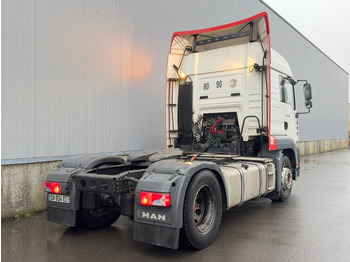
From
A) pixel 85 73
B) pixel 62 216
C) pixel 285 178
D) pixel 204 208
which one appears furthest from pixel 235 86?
pixel 62 216

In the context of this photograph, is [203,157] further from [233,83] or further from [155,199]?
[155,199]

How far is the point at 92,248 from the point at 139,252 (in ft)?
2.17

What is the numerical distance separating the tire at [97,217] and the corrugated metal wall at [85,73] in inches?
72.4

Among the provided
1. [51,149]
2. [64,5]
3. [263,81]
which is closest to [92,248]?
[51,149]

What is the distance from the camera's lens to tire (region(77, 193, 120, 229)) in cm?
486

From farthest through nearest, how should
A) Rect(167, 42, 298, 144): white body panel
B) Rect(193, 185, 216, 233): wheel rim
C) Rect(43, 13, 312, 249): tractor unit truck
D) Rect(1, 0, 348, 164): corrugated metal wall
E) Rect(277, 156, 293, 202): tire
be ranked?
Rect(277, 156, 293, 202): tire, Rect(167, 42, 298, 144): white body panel, Rect(1, 0, 348, 164): corrugated metal wall, Rect(193, 185, 216, 233): wheel rim, Rect(43, 13, 312, 249): tractor unit truck

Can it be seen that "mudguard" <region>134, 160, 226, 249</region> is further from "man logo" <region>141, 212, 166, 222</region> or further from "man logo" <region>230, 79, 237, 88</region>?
"man logo" <region>230, 79, 237, 88</region>

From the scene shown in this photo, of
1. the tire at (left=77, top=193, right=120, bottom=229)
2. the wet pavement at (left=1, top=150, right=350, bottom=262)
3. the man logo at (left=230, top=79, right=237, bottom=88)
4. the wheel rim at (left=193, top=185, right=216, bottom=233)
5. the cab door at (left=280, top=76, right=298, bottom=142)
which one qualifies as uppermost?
the man logo at (left=230, top=79, right=237, bottom=88)

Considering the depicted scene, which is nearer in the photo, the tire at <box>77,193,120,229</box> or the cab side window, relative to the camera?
the tire at <box>77,193,120,229</box>

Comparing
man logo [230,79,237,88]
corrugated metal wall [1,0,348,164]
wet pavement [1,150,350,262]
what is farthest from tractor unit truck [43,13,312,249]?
corrugated metal wall [1,0,348,164]

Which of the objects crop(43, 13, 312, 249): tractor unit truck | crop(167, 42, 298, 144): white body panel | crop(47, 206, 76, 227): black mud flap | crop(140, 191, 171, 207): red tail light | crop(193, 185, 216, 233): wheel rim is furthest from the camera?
crop(167, 42, 298, 144): white body panel

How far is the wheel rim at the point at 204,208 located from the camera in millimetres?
4363

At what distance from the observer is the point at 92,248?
427 cm

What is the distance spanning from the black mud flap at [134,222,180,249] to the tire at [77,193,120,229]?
0.97 meters
